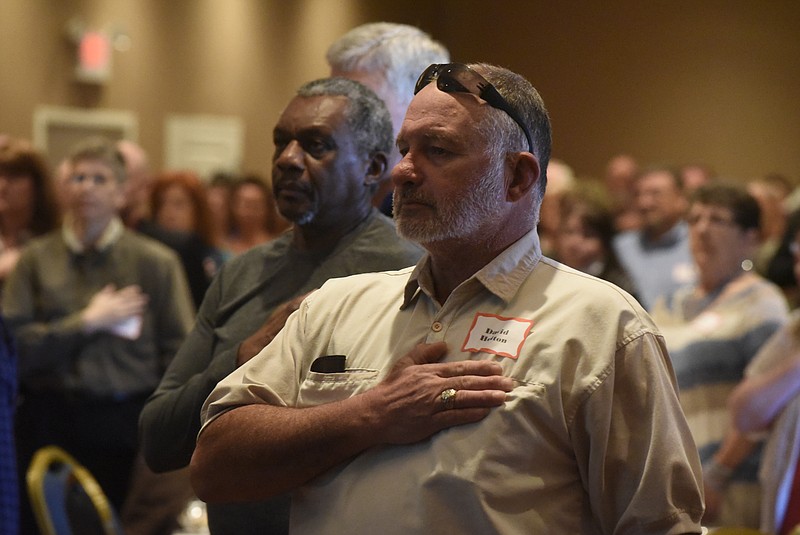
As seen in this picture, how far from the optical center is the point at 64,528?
308 cm

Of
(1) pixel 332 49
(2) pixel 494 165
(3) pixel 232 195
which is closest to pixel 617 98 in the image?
(3) pixel 232 195

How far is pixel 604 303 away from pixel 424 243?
299mm

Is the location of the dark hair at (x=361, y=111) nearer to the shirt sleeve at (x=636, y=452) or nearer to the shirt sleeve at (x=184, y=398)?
the shirt sleeve at (x=184, y=398)

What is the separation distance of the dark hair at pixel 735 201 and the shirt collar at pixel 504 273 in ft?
8.43

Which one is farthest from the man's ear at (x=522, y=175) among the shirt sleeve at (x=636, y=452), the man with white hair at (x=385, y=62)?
the man with white hair at (x=385, y=62)

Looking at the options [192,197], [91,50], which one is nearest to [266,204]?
[192,197]

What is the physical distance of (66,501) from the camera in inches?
124

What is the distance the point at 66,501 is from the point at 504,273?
1.94m

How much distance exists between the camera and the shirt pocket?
1734 mm

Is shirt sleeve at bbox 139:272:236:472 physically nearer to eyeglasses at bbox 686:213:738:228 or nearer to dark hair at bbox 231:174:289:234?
eyeglasses at bbox 686:213:738:228

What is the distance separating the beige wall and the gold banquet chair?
601 cm

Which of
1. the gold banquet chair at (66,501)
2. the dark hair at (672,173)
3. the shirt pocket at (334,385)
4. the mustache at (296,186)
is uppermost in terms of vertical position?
the mustache at (296,186)

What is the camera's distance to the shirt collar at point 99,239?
14.6 ft

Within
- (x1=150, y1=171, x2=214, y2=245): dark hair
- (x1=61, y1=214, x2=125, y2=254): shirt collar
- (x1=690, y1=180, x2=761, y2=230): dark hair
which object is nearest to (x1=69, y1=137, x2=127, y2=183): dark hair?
(x1=61, y1=214, x2=125, y2=254): shirt collar
